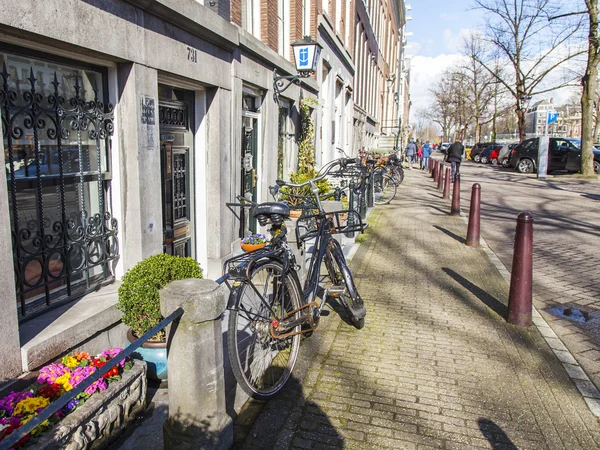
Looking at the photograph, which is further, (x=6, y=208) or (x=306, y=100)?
(x=306, y=100)

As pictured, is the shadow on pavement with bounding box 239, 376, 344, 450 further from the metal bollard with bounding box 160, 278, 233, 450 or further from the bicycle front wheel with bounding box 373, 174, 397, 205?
the bicycle front wheel with bounding box 373, 174, 397, 205

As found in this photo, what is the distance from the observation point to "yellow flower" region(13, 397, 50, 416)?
2.91 meters

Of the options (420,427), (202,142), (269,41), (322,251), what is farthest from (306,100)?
(420,427)

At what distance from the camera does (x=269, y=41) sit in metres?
9.09

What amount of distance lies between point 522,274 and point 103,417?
4117 mm

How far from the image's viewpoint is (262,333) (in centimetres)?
378

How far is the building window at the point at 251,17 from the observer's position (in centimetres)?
805

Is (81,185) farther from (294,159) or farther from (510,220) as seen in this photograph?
(510,220)

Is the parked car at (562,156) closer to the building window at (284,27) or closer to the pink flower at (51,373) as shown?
the building window at (284,27)

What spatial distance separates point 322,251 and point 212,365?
1984 mm

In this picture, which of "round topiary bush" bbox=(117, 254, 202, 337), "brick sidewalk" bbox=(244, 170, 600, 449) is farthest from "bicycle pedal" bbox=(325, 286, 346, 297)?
"round topiary bush" bbox=(117, 254, 202, 337)

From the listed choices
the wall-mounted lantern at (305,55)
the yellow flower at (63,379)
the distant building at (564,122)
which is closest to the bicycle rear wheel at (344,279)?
the yellow flower at (63,379)

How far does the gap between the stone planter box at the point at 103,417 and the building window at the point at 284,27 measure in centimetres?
842

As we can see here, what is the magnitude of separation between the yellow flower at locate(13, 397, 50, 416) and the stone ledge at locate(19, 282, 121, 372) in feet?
2.00
